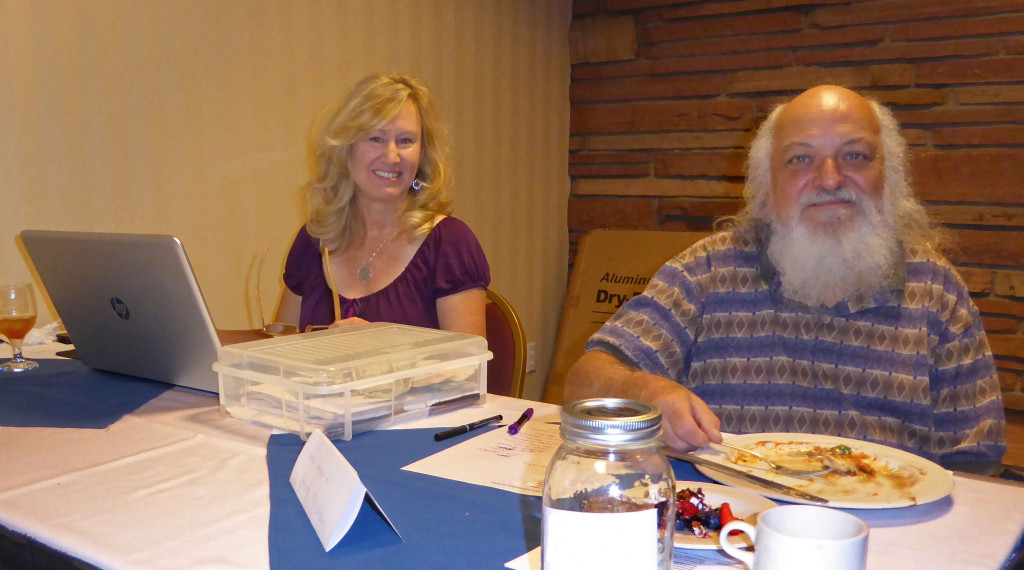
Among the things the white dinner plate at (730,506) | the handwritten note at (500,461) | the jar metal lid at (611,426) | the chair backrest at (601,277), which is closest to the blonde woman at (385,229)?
the handwritten note at (500,461)

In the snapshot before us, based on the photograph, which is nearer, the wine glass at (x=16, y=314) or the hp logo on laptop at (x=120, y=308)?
the hp logo on laptop at (x=120, y=308)

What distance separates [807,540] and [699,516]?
267 millimetres

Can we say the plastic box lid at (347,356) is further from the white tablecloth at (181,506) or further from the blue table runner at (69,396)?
the blue table runner at (69,396)


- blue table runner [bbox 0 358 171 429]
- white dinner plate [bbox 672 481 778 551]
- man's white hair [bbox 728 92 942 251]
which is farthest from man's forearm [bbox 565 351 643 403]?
blue table runner [bbox 0 358 171 429]

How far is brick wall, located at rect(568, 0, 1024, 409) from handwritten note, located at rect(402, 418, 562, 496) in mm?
2257

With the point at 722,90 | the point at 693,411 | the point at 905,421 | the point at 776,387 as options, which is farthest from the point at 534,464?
the point at 722,90

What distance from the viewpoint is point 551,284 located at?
12.3 feet

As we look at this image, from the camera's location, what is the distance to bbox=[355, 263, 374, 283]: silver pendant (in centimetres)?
211

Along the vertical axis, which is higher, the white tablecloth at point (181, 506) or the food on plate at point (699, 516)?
the food on plate at point (699, 516)

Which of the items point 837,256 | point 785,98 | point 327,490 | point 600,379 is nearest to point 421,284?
point 600,379

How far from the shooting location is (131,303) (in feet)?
4.43

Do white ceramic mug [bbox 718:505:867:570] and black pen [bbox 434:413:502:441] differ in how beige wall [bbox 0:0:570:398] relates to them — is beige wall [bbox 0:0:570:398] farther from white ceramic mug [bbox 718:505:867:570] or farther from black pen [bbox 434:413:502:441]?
white ceramic mug [bbox 718:505:867:570]

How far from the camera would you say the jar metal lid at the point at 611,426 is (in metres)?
0.55

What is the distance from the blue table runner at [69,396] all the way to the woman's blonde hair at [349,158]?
0.75 m
